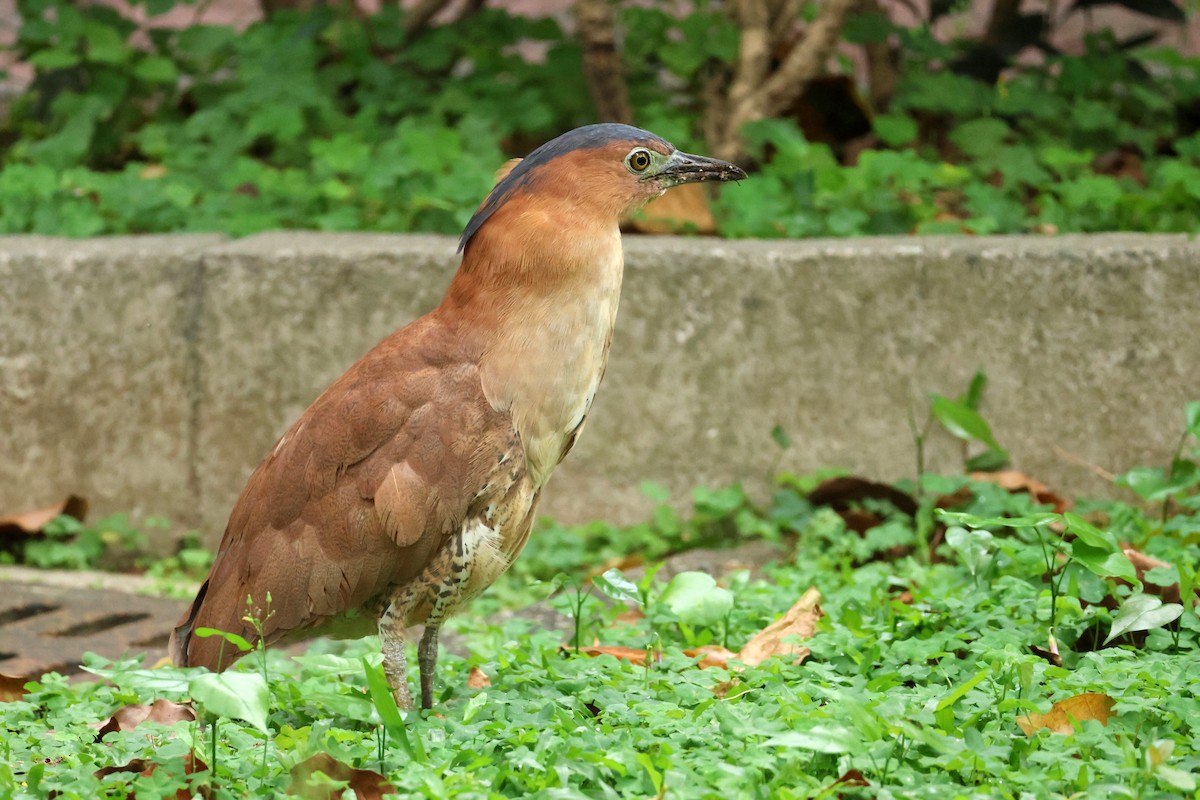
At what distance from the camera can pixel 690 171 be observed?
3416 millimetres

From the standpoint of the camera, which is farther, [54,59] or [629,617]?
[54,59]

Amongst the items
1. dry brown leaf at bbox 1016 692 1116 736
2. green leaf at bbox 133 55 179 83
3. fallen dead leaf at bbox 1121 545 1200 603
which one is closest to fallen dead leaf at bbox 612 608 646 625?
fallen dead leaf at bbox 1121 545 1200 603

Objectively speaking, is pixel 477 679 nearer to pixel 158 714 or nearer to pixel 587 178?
pixel 158 714

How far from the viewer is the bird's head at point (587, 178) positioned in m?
3.20

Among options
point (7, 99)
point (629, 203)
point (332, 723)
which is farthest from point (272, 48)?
point (332, 723)

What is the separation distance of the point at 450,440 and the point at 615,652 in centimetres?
84

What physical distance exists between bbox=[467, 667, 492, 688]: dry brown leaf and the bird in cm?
24

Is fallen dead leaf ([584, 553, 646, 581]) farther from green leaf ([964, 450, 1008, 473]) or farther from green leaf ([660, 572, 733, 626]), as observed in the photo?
green leaf ([660, 572, 733, 626])

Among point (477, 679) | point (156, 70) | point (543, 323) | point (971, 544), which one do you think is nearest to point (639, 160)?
point (543, 323)

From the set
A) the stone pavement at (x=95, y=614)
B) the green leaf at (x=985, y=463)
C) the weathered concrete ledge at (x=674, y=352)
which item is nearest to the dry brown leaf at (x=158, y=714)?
the stone pavement at (x=95, y=614)

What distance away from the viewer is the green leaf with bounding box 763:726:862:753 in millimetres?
2303

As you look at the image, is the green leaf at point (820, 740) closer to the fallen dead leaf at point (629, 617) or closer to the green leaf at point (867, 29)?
the fallen dead leaf at point (629, 617)

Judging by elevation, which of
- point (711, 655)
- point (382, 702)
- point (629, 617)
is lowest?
point (629, 617)

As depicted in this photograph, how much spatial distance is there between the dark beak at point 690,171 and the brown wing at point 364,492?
0.65m
